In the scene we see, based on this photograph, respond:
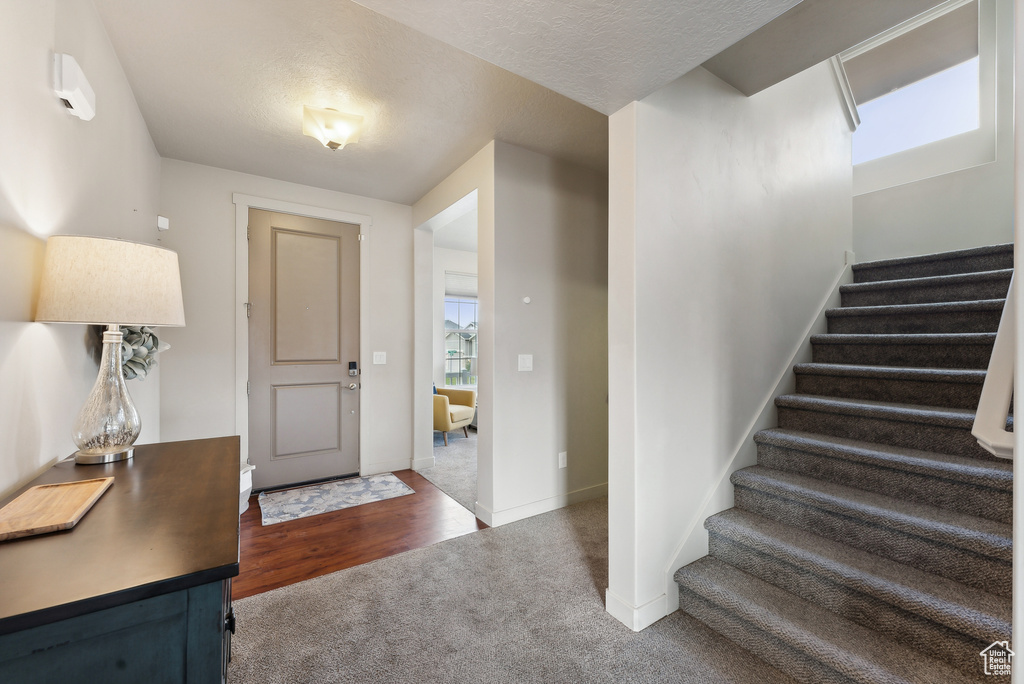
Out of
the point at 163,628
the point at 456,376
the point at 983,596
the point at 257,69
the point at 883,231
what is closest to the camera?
the point at 163,628

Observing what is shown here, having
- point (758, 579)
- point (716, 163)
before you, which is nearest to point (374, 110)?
point (716, 163)

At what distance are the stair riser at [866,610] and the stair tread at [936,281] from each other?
1769mm

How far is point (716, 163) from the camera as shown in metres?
2.04

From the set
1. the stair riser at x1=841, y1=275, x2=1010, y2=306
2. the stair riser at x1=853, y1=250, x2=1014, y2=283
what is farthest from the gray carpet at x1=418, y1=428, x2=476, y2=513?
the stair riser at x1=853, y1=250, x2=1014, y2=283

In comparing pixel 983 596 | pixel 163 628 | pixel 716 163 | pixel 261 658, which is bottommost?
pixel 261 658

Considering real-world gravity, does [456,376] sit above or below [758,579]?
above

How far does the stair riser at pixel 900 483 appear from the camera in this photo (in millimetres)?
1476

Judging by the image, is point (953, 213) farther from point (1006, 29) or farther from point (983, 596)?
point (983, 596)

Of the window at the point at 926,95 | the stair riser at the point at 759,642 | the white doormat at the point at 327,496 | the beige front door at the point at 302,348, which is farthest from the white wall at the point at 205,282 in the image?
the window at the point at 926,95

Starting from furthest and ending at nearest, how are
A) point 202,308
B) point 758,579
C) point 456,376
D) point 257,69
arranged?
point 456,376 → point 202,308 → point 257,69 → point 758,579

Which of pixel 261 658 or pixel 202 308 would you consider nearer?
pixel 261 658

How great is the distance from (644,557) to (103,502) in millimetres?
1793

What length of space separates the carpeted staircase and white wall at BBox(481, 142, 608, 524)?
47.1 inches

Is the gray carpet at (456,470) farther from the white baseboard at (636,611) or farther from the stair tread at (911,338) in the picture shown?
the stair tread at (911,338)
